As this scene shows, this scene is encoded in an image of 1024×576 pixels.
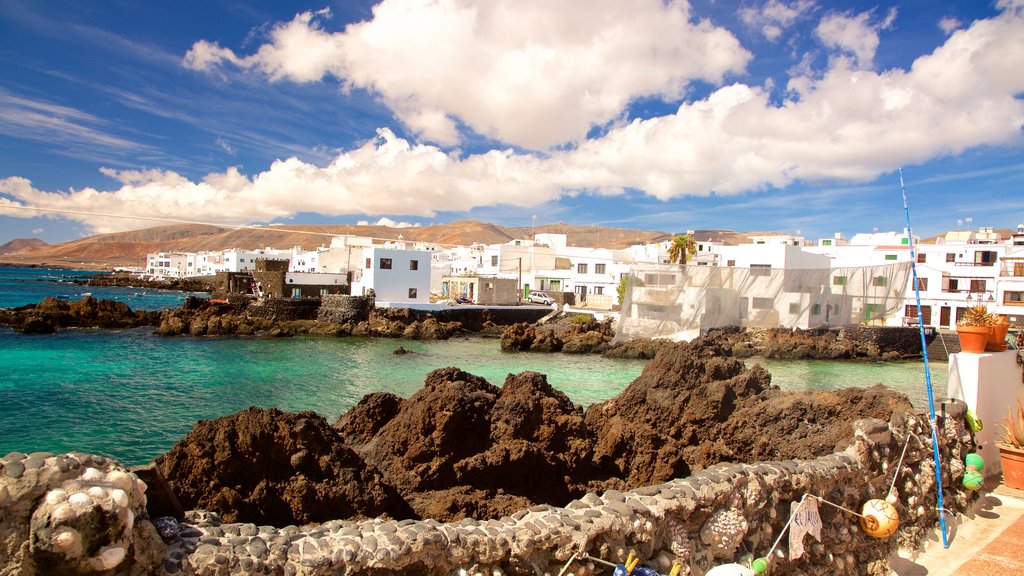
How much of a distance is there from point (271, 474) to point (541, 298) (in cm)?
4353

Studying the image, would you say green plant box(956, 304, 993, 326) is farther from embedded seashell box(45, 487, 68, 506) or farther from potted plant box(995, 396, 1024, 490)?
embedded seashell box(45, 487, 68, 506)

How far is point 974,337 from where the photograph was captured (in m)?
7.67

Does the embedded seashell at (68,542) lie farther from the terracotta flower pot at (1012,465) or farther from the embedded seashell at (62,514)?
the terracotta flower pot at (1012,465)

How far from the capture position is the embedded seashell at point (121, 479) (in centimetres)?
294

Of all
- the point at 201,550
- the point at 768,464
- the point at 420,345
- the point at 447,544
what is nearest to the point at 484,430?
the point at 768,464

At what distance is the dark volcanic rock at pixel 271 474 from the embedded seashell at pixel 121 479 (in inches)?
105

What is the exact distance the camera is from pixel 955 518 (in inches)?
269

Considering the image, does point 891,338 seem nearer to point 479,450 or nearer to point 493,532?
point 479,450

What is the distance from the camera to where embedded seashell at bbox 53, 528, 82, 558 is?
2.68 meters

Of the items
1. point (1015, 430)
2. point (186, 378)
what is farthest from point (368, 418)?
point (186, 378)

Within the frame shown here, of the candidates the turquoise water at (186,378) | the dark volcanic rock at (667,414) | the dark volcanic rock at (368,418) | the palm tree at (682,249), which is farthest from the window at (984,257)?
the dark volcanic rock at (368,418)

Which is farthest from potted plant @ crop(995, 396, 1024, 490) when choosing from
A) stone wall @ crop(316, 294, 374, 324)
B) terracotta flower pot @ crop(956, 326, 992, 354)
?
stone wall @ crop(316, 294, 374, 324)

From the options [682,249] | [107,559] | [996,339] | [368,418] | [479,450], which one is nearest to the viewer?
[107,559]

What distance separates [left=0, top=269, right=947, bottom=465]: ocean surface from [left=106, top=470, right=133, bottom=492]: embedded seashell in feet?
34.1
